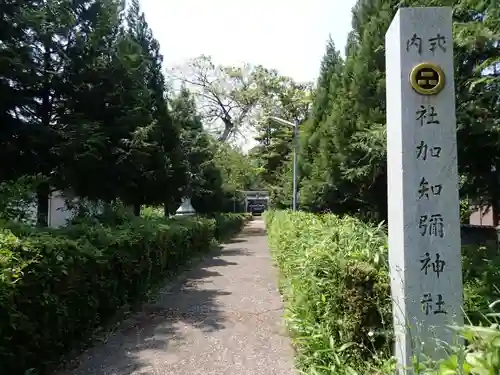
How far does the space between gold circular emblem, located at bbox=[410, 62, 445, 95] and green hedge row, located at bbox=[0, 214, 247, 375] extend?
155 inches

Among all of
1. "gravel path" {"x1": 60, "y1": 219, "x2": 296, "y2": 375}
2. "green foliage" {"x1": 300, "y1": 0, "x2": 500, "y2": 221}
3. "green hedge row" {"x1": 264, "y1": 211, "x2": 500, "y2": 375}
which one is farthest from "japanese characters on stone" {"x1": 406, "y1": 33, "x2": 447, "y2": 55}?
"gravel path" {"x1": 60, "y1": 219, "x2": 296, "y2": 375}

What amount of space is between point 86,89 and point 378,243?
8453 millimetres

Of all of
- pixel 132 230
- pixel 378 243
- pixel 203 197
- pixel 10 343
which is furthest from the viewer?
pixel 203 197

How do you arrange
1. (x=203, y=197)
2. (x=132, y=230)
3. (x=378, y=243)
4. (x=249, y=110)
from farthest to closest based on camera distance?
(x=249, y=110) → (x=203, y=197) → (x=132, y=230) → (x=378, y=243)

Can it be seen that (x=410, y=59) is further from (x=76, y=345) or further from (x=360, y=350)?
(x=76, y=345)

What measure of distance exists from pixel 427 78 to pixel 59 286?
429cm

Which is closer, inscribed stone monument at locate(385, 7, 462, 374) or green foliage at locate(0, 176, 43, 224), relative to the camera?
inscribed stone monument at locate(385, 7, 462, 374)

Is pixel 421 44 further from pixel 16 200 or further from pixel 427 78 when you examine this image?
pixel 16 200

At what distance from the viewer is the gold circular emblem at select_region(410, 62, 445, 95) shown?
385cm

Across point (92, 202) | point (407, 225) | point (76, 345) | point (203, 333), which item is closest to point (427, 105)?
point (407, 225)

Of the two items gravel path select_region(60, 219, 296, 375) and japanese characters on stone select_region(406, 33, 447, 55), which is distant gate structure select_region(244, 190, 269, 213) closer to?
gravel path select_region(60, 219, 296, 375)

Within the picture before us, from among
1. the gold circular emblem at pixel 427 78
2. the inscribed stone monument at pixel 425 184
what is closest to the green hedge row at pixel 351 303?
the inscribed stone monument at pixel 425 184

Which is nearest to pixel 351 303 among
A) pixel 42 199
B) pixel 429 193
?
pixel 429 193

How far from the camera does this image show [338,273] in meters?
4.26
